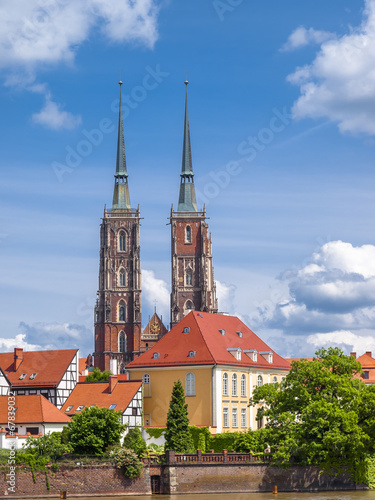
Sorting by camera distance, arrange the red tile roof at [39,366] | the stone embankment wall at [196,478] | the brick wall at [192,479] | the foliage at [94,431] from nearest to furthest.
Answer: the brick wall at [192,479], the stone embankment wall at [196,478], the foliage at [94,431], the red tile roof at [39,366]

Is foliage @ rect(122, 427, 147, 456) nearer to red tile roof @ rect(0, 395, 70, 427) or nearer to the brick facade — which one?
red tile roof @ rect(0, 395, 70, 427)

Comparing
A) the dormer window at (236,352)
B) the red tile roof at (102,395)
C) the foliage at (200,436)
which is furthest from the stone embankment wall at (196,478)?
the dormer window at (236,352)

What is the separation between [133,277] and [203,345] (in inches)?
2621

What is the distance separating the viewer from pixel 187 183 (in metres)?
151

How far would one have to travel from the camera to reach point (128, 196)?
151 metres

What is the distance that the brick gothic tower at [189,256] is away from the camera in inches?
5723

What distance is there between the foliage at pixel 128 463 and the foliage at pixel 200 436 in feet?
32.0

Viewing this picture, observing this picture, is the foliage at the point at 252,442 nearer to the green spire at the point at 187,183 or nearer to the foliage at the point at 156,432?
the foliage at the point at 156,432

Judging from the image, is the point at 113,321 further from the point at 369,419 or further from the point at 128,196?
the point at 369,419

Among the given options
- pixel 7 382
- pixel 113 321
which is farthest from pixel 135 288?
pixel 7 382

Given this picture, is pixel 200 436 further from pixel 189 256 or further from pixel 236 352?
pixel 189 256

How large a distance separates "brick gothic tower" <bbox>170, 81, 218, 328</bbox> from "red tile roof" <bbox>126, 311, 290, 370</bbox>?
56681 mm

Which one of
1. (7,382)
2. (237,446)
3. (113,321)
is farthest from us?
(113,321)

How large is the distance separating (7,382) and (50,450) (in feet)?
55.6
